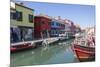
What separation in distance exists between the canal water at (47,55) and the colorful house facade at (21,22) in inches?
6.3

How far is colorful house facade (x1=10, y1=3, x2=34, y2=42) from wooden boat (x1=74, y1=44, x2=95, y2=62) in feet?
1.88

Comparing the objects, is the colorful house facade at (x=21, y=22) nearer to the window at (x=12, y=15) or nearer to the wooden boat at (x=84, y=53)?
→ the window at (x=12, y=15)

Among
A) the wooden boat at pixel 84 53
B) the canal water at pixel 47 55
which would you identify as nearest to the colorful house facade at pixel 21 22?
the canal water at pixel 47 55

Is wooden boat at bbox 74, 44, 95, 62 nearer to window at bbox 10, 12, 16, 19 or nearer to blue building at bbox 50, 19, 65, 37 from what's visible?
blue building at bbox 50, 19, 65, 37

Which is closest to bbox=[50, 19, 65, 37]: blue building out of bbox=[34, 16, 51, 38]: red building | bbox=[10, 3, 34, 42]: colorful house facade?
bbox=[34, 16, 51, 38]: red building

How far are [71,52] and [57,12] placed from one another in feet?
1.56

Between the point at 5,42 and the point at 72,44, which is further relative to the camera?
the point at 72,44

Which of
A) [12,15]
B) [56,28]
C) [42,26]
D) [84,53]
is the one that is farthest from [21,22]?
[84,53]

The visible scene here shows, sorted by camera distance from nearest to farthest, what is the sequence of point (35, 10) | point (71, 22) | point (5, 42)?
point (5, 42)
point (35, 10)
point (71, 22)

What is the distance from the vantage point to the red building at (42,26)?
2.03m

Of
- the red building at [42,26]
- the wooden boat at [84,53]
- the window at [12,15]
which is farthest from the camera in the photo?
the wooden boat at [84,53]
